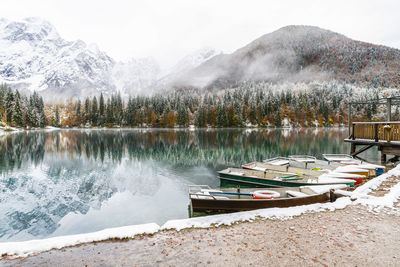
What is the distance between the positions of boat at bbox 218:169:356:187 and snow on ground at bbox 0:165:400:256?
3.44m

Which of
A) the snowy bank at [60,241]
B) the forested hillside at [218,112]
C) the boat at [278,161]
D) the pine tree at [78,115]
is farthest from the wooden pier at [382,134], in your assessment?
the pine tree at [78,115]

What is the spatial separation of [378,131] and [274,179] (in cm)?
1277

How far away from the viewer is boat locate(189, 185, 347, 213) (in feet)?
40.6

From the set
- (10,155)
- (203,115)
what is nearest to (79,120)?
(203,115)

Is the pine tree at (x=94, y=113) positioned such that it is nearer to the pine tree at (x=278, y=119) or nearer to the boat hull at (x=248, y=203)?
the pine tree at (x=278, y=119)

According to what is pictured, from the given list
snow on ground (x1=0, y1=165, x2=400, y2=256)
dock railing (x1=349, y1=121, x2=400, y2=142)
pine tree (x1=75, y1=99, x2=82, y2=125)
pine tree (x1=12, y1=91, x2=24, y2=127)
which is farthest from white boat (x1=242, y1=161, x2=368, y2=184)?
pine tree (x1=75, y1=99, x2=82, y2=125)

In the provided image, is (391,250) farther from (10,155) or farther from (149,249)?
(10,155)

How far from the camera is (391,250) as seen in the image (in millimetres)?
6984

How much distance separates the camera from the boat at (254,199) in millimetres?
12383

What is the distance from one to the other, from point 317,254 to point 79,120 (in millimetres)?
181348

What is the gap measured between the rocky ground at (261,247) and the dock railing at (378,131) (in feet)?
48.3

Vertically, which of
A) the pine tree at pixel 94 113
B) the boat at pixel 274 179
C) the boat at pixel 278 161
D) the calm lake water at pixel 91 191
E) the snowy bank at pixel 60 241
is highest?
the pine tree at pixel 94 113

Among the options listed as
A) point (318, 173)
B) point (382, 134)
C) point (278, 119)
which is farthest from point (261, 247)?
point (278, 119)

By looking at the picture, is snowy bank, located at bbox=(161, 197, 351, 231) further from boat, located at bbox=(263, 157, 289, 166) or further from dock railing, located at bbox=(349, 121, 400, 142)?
boat, located at bbox=(263, 157, 289, 166)
